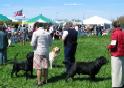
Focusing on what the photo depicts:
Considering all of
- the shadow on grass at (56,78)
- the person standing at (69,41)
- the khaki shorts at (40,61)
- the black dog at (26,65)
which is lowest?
the shadow on grass at (56,78)

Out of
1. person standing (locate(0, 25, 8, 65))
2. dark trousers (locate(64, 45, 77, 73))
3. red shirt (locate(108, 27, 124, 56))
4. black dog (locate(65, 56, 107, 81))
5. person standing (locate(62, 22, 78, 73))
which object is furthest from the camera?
person standing (locate(0, 25, 8, 65))

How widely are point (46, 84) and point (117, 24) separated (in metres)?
3.24

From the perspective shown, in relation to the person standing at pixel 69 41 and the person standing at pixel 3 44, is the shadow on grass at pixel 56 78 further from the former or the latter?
the person standing at pixel 3 44

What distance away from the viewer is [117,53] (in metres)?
9.89

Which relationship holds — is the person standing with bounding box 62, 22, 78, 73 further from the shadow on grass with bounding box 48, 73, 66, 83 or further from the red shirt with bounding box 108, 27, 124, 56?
the red shirt with bounding box 108, 27, 124, 56

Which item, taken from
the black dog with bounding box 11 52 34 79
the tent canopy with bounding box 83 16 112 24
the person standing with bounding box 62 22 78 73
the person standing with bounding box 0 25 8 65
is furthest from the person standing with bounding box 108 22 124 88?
the tent canopy with bounding box 83 16 112 24

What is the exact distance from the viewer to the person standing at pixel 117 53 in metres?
9.88

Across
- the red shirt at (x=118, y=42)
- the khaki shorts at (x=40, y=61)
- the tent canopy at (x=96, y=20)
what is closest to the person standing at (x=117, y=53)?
the red shirt at (x=118, y=42)

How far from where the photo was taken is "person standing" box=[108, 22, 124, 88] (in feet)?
32.4

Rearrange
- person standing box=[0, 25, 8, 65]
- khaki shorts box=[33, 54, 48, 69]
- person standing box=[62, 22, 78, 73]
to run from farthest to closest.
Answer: person standing box=[0, 25, 8, 65] < person standing box=[62, 22, 78, 73] < khaki shorts box=[33, 54, 48, 69]

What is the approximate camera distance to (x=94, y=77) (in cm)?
1252

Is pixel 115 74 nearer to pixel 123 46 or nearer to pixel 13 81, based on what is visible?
pixel 123 46

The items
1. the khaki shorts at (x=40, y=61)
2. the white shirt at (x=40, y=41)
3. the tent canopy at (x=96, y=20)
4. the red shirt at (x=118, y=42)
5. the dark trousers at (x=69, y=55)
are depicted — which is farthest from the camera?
the tent canopy at (x=96, y=20)

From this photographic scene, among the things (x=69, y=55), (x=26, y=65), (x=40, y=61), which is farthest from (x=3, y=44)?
(x=40, y=61)
